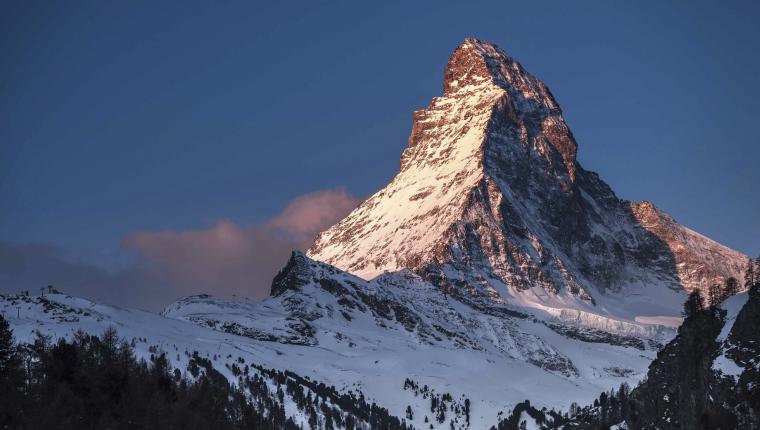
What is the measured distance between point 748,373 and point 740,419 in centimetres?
984

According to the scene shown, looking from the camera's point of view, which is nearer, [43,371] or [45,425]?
[45,425]

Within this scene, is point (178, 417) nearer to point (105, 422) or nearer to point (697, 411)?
point (105, 422)

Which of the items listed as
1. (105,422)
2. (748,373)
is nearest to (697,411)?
(748,373)

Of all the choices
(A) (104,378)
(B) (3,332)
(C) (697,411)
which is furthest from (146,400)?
(C) (697,411)

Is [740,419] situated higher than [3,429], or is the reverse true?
[740,419]

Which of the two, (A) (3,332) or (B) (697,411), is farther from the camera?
(B) (697,411)

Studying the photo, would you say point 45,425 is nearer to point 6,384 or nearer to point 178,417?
point 6,384

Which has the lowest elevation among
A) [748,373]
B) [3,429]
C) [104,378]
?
[3,429]

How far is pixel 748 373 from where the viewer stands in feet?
637

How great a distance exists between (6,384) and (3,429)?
10.7 metres

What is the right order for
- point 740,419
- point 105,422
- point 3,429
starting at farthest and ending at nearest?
point 740,419, point 105,422, point 3,429

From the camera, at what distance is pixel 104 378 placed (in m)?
190

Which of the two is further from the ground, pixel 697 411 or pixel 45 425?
pixel 697 411

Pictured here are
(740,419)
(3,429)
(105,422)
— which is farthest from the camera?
(740,419)
